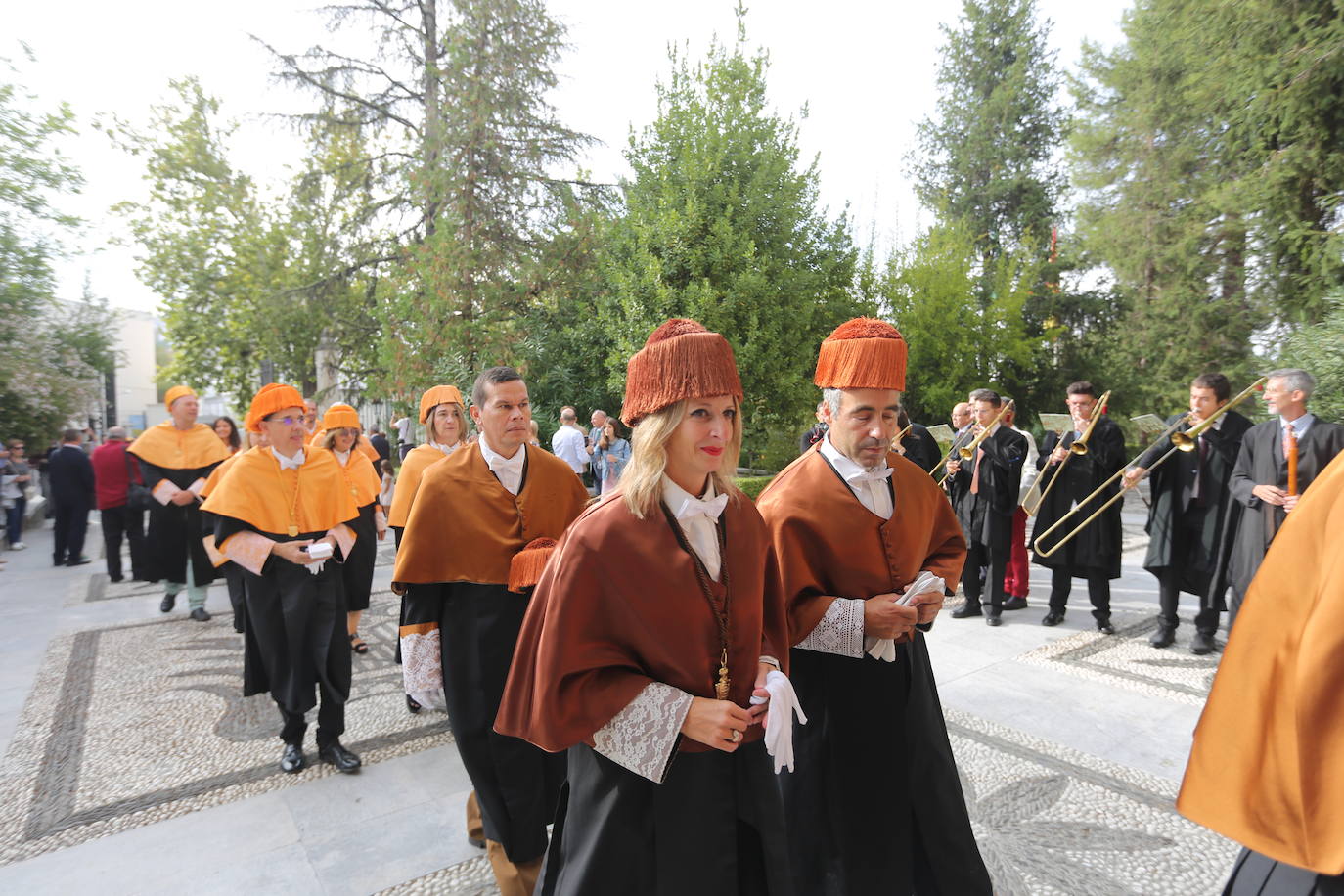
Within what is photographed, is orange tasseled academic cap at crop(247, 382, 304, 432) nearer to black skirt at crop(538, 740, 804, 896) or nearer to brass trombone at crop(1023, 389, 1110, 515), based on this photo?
black skirt at crop(538, 740, 804, 896)

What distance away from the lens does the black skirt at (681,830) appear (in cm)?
184

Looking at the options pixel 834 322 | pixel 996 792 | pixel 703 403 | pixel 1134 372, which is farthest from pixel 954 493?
pixel 1134 372

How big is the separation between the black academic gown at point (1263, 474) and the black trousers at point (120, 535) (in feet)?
39.0

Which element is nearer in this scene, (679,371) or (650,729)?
(650,729)

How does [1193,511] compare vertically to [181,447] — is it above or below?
below

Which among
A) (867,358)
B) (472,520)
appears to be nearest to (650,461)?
(867,358)

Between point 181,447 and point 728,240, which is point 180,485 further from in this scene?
point 728,240

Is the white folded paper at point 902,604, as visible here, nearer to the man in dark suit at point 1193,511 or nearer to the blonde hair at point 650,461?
the blonde hair at point 650,461

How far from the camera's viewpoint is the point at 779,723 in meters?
1.88

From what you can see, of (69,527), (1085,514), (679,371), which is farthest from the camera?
(69,527)

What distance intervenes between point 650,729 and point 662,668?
151 millimetres

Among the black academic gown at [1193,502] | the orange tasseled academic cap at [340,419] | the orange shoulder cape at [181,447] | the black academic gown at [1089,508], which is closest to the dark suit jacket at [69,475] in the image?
the orange shoulder cape at [181,447]

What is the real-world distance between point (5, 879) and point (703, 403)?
13.2 ft

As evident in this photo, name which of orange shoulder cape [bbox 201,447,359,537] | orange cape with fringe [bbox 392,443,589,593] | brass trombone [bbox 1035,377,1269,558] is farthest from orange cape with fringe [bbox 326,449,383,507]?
brass trombone [bbox 1035,377,1269,558]
